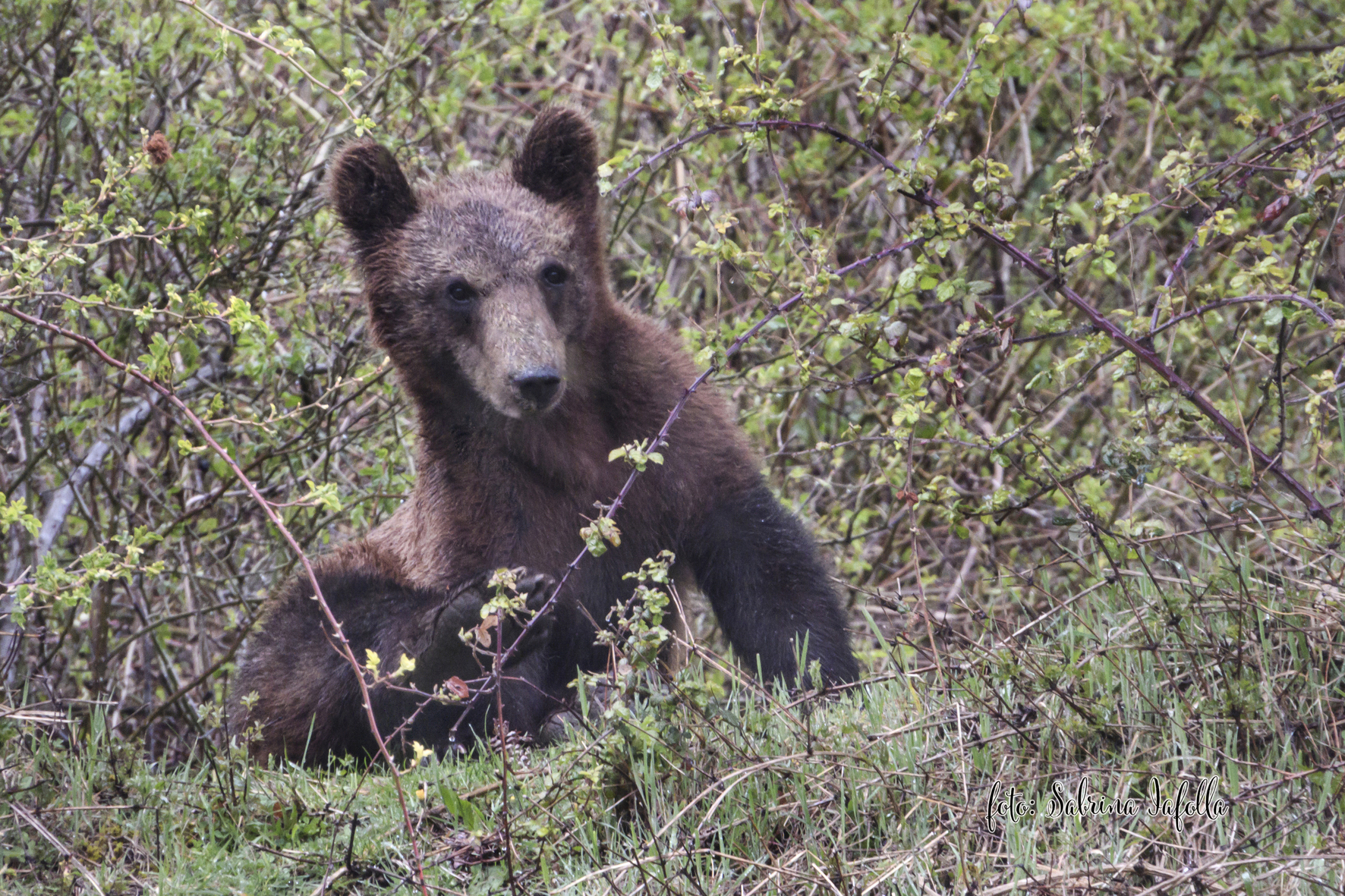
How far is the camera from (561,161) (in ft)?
16.9

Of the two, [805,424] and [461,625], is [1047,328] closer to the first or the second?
[461,625]

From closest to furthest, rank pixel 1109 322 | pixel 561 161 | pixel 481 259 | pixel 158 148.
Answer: pixel 1109 322 → pixel 158 148 → pixel 481 259 → pixel 561 161

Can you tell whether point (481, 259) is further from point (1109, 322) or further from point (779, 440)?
point (779, 440)

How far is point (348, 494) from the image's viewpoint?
661 centimetres

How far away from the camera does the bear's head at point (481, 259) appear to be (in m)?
4.66

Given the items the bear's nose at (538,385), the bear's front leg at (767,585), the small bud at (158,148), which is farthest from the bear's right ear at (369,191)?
the bear's front leg at (767,585)

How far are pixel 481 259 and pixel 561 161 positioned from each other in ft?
1.99

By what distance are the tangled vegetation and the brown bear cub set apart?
38 centimetres

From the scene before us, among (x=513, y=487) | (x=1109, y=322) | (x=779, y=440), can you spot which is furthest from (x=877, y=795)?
(x=779, y=440)

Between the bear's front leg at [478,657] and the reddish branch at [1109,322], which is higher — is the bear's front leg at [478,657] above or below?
below

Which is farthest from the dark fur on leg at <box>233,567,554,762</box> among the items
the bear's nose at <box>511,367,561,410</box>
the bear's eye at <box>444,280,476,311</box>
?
the bear's eye at <box>444,280,476,311</box>

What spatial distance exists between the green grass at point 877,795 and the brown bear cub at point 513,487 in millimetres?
775

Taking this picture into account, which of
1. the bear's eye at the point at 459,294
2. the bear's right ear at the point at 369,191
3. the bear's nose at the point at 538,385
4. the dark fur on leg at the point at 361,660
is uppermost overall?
the bear's right ear at the point at 369,191

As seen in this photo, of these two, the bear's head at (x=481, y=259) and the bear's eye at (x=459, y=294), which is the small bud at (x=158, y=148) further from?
the bear's eye at (x=459, y=294)
